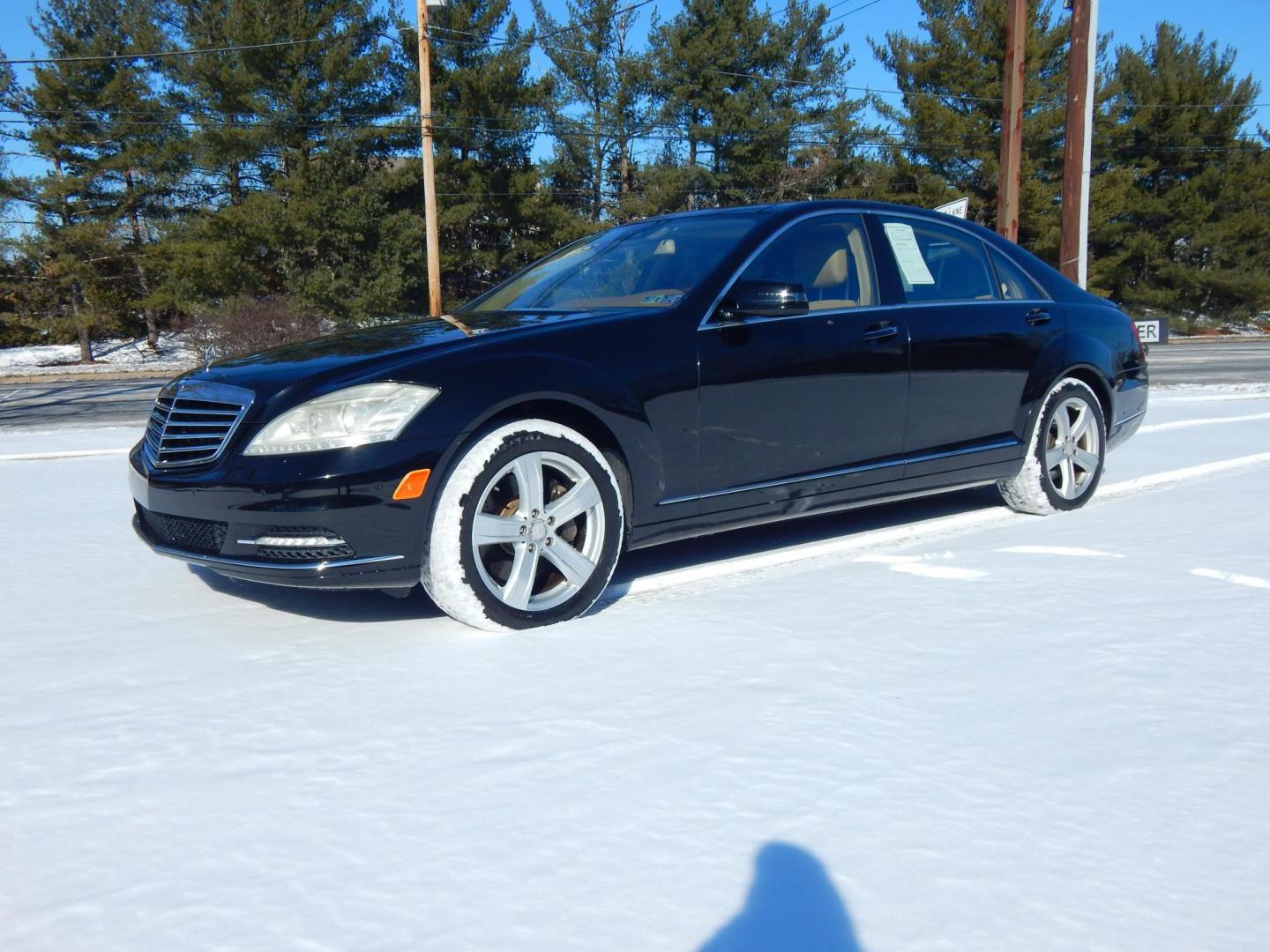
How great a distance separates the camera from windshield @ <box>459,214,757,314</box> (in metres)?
4.38

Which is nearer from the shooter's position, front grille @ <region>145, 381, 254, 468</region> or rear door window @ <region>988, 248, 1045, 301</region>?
front grille @ <region>145, 381, 254, 468</region>

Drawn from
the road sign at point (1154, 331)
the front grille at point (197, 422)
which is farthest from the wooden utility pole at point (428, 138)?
the front grille at point (197, 422)

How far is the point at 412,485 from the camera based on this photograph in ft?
11.3

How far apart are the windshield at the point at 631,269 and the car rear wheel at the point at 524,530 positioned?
818 mm

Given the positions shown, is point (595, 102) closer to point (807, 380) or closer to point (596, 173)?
point (596, 173)

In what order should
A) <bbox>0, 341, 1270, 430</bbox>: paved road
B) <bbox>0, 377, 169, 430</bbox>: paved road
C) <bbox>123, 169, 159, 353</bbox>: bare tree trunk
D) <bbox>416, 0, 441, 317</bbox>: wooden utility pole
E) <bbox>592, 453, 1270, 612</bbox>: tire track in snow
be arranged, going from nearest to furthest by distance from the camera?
<bbox>592, 453, 1270, 612</bbox>: tire track in snow, <bbox>0, 377, 169, 430</bbox>: paved road, <bbox>0, 341, 1270, 430</bbox>: paved road, <bbox>416, 0, 441, 317</bbox>: wooden utility pole, <bbox>123, 169, 159, 353</bbox>: bare tree trunk

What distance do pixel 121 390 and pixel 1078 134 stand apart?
1683 cm

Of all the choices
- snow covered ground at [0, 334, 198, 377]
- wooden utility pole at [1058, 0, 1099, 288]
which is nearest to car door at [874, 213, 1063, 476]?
wooden utility pole at [1058, 0, 1099, 288]

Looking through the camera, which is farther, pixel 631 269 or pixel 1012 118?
pixel 1012 118

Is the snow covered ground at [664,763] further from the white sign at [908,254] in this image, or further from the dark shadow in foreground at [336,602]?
the white sign at [908,254]

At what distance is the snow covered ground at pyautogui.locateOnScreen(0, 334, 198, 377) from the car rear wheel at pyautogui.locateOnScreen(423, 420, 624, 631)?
29749 millimetres

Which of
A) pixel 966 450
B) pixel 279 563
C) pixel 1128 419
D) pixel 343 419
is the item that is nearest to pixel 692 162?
pixel 1128 419

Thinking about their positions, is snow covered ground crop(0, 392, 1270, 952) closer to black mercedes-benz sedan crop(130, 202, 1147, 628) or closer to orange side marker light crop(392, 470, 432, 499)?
black mercedes-benz sedan crop(130, 202, 1147, 628)

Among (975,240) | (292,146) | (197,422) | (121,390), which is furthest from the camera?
(292,146)
